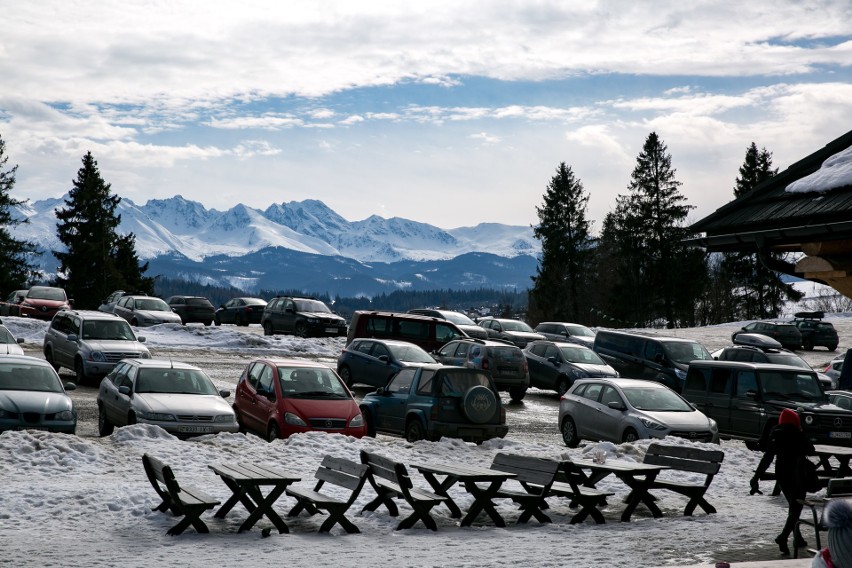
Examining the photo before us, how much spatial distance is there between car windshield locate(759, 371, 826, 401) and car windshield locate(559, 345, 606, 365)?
8369mm

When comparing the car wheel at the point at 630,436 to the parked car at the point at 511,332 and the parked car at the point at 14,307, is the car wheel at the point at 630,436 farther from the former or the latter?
the parked car at the point at 14,307

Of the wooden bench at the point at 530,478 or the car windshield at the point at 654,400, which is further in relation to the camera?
the car windshield at the point at 654,400

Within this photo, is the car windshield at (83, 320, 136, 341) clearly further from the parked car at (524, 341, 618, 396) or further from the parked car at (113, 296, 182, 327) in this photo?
the parked car at (113, 296, 182, 327)

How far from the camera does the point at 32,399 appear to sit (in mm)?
16984

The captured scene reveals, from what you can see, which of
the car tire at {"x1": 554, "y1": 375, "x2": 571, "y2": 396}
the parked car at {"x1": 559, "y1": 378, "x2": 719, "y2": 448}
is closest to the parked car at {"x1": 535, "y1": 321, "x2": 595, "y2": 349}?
the car tire at {"x1": 554, "y1": 375, "x2": 571, "y2": 396}

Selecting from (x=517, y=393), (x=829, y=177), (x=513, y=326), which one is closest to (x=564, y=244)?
(x=513, y=326)

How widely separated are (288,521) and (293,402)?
6350 millimetres

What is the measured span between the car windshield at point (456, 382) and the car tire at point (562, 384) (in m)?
10.6

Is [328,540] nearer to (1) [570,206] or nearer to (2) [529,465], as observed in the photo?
(2) [529,465]

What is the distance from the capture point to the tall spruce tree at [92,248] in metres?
74.1

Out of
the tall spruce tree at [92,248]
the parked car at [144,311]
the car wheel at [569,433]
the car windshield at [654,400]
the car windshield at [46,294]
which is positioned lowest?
the car wheel at [569,433]

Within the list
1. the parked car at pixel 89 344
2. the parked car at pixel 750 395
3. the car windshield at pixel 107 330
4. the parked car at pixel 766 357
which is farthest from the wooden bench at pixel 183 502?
the parked car at pixel 766 357

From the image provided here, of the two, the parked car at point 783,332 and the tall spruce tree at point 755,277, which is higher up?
the tall spruce tree at point 755,277

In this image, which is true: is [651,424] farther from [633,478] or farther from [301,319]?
[301,319]
